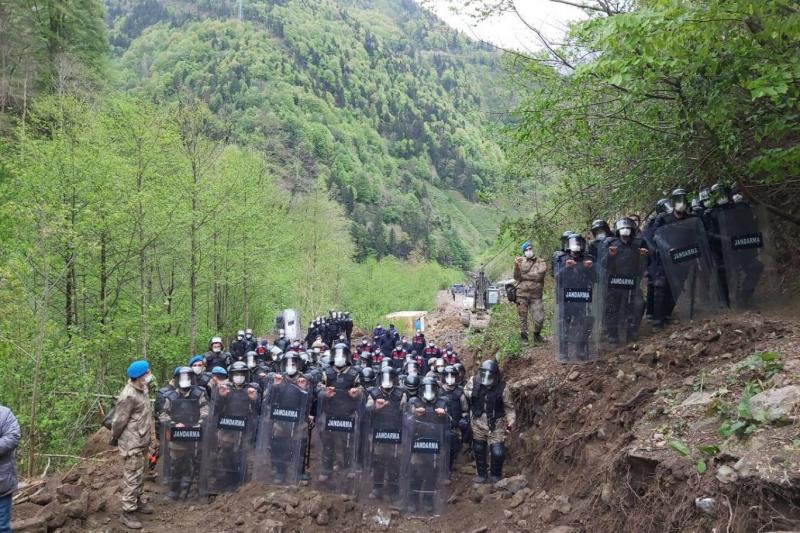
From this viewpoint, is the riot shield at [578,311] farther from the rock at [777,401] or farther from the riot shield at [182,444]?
the riot shield at [182,444]

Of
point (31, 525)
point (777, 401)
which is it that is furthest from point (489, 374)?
point (31, 525)

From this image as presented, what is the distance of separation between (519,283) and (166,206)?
1180 centimetres

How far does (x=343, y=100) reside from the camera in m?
146

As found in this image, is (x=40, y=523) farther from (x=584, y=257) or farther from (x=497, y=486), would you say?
(x=584, y=257)

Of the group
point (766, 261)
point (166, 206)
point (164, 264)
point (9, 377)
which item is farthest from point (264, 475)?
point (164, 264)

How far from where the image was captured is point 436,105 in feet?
539

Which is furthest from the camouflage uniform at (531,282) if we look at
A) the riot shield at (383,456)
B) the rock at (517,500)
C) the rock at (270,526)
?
the rock at (270,526)

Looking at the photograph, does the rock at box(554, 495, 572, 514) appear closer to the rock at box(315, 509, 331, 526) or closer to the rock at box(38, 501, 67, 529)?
the rock at box(315, 509, 331, 526)

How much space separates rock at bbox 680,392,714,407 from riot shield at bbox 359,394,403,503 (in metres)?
3.82

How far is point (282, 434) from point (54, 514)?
9.69 feet

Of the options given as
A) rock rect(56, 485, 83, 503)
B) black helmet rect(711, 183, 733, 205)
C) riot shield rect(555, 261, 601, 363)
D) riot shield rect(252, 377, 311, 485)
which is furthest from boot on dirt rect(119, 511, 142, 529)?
black helmet rect(711, 183, 733, 205)

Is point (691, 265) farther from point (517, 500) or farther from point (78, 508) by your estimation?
point (78, 508)

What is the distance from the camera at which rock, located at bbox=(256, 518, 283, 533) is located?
675 cm

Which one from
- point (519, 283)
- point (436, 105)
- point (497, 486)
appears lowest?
point (497, 486)
